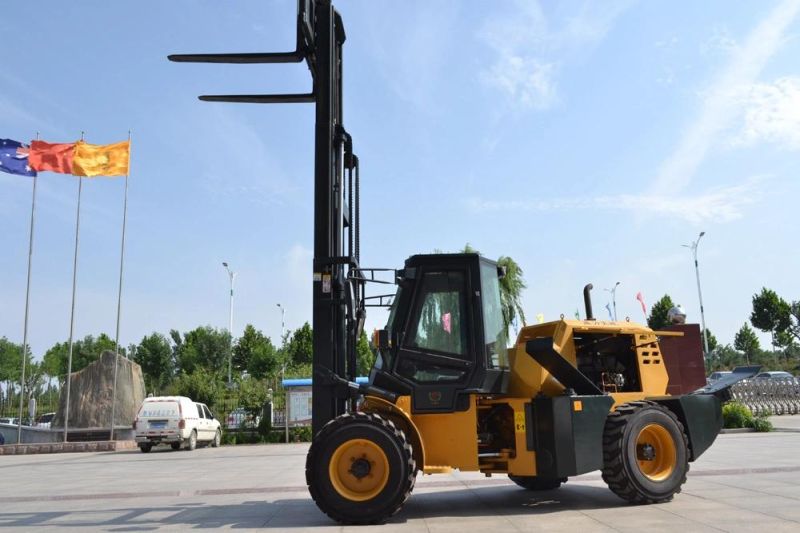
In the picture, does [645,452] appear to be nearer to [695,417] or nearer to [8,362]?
[695,417]

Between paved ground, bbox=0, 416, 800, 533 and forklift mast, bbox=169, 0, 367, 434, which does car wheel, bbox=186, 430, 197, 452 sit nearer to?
paved ground, bbox=0, 416, 800, 533

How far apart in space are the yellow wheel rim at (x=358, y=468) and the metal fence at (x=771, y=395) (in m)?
23.7

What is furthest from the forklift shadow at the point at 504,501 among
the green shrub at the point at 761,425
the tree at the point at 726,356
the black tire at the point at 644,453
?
the tree at the point at 726,356

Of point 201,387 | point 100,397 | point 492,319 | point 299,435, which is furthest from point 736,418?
point 100,397

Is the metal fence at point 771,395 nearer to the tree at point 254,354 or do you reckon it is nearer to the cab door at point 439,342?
the cab door at point 439,342

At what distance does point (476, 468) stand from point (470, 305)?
186 centimetres

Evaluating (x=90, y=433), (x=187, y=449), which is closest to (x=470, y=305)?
(x=187, y=449)

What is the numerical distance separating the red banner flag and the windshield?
24.4m

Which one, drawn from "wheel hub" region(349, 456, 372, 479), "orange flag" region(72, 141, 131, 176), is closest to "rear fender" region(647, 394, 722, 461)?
"wheel hub" region(349, 456, 372, 479)

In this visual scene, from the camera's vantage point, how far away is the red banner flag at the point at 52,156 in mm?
26109

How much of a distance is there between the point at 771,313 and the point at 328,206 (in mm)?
56042

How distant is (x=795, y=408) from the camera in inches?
1073

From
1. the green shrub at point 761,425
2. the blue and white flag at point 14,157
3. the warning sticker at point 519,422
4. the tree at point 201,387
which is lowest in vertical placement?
the green shrub at point 761,425

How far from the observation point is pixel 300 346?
70.6 meters
